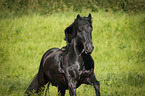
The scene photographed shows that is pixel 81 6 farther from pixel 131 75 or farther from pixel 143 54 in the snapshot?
pixel 131 75

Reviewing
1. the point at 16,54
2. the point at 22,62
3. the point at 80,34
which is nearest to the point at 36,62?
the point at 22,62

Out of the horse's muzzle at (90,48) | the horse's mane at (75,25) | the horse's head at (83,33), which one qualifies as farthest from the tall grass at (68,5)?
the horse's muzzle at (90,48)

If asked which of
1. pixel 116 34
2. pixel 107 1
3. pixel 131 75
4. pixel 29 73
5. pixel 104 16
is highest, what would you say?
pixel 107 1

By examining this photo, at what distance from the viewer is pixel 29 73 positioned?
14711 mm

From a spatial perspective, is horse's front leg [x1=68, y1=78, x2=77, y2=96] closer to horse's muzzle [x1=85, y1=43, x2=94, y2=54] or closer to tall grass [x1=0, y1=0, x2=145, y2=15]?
horse's muzzle [x1=85, y1=43, x2=94, y2=54]

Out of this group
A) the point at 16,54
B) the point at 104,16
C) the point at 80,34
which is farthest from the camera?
the point at 104,16

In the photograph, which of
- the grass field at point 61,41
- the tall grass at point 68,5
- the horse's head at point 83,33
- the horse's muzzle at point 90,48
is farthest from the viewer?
the tall grass at point 68,5

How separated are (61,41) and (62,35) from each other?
84 centimetres

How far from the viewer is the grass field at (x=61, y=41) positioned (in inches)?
605

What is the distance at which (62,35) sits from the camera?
19.5m

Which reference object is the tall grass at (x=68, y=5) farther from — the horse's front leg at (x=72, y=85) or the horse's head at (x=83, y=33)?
the horse's front leg at (x=72, y=85)

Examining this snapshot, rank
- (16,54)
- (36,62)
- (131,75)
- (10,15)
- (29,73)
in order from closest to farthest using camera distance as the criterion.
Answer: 1. (131,75)
2. (29,73)
3. (36,62)
4. (16,54)
5. (10,15)

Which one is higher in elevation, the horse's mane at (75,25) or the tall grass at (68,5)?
the tall grass at (68,5)

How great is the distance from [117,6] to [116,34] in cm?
646
